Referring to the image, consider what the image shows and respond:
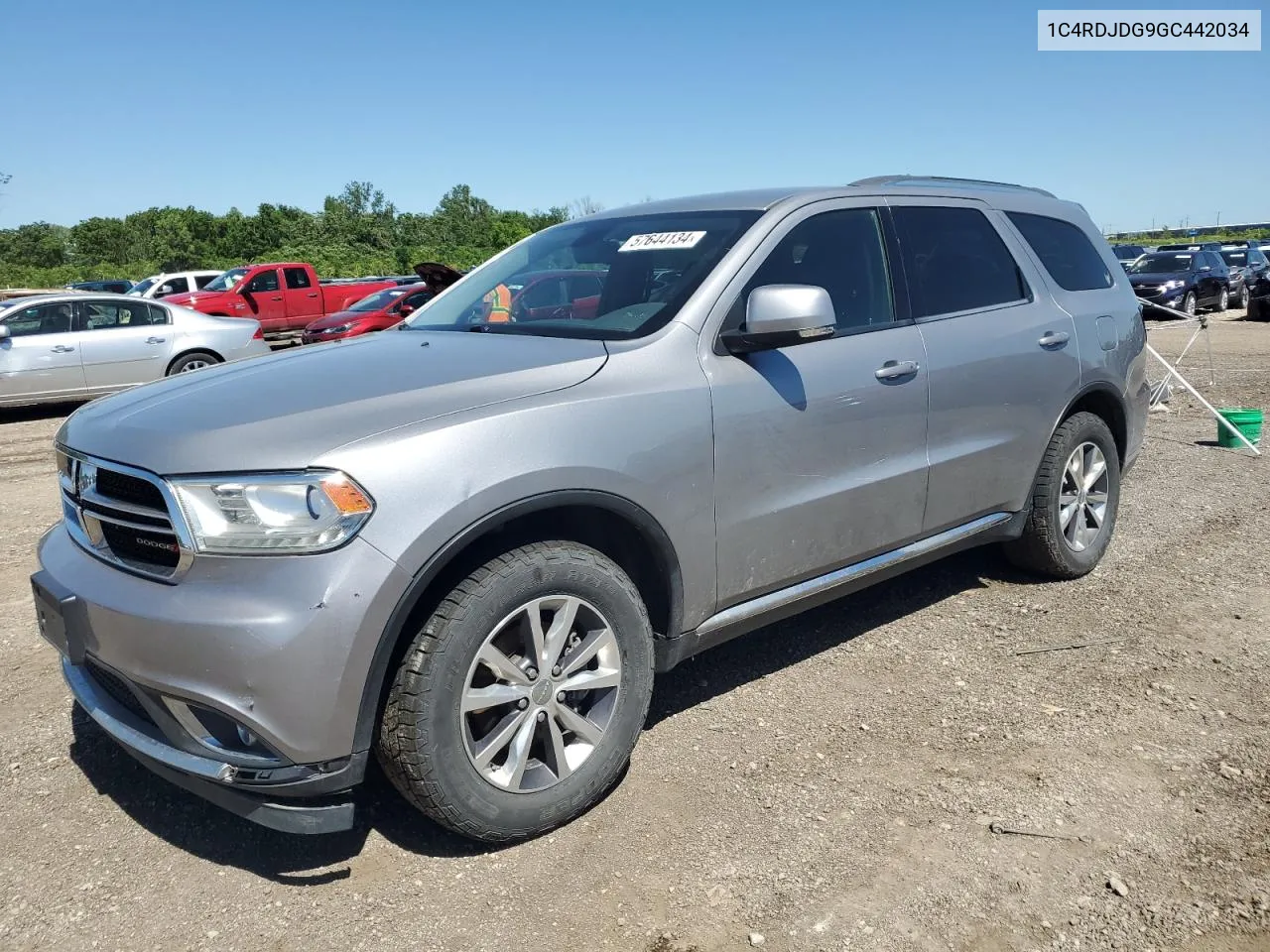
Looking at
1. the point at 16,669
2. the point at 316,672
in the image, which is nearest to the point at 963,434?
the point at 316,672

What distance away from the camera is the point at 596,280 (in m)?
3.73

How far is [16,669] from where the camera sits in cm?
415

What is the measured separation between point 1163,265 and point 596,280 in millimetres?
24477

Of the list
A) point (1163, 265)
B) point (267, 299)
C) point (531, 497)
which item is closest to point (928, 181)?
point (531, 497)

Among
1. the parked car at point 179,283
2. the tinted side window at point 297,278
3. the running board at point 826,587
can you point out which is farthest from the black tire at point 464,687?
the parked car at point 179,283

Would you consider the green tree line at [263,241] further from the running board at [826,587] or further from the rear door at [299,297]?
the running board at [826,587]

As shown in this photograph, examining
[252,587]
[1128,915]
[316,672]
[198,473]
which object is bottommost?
[1128,915]

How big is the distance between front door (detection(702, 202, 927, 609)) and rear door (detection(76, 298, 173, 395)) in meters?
10.7

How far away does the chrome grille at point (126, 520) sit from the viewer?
2533 millimetres

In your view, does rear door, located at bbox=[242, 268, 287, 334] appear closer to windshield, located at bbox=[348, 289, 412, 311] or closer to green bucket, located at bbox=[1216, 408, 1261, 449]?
windshield, located at bbox=[348, 289, 412, 311]

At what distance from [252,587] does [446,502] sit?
494 millimetres

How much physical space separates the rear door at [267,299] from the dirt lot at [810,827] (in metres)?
19.1

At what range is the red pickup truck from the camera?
2180 centimetres

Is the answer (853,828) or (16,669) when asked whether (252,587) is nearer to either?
(853,828)
